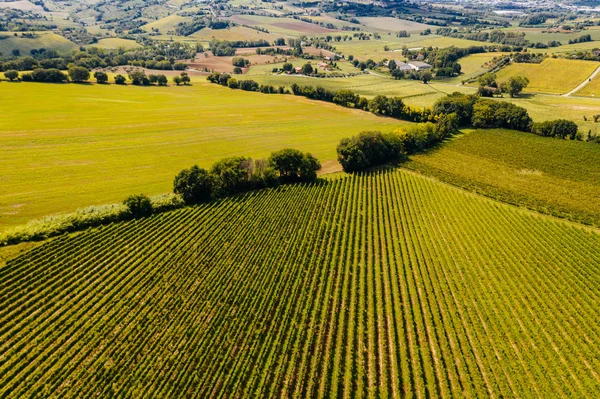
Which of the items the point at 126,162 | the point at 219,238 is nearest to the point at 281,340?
the point at 219,238

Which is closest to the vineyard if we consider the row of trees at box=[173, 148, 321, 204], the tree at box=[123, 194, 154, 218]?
the tree at box=[123, 194, 154, 218]

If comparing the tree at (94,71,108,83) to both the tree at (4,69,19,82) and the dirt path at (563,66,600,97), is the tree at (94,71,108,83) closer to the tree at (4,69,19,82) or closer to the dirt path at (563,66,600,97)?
the tree at (4,69,19,82)

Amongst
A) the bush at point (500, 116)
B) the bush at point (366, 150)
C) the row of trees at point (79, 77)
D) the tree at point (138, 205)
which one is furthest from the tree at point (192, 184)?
the row of trees at point (79, 77)

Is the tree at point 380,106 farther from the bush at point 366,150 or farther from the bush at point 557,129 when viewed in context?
the bush at point 557,129

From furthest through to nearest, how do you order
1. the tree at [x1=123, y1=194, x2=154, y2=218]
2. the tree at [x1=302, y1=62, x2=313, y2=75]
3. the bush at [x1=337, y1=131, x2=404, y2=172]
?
the tree at [x1=302, y1=62, x2=313, y2=75] → the bush at [x1=337, y1=131, x2=404, y2=172] → the tree at [x1=123, y1=194, x2=154, y2=218]

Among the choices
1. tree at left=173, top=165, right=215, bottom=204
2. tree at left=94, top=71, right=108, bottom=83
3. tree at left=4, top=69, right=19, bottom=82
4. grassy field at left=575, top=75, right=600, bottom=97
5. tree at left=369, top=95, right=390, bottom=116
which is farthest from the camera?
tree at left=94, top=71, right=108, bottom=83

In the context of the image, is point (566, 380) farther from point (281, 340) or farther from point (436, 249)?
point (281, 340)

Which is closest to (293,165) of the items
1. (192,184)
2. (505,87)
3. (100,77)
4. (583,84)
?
(192,184)
